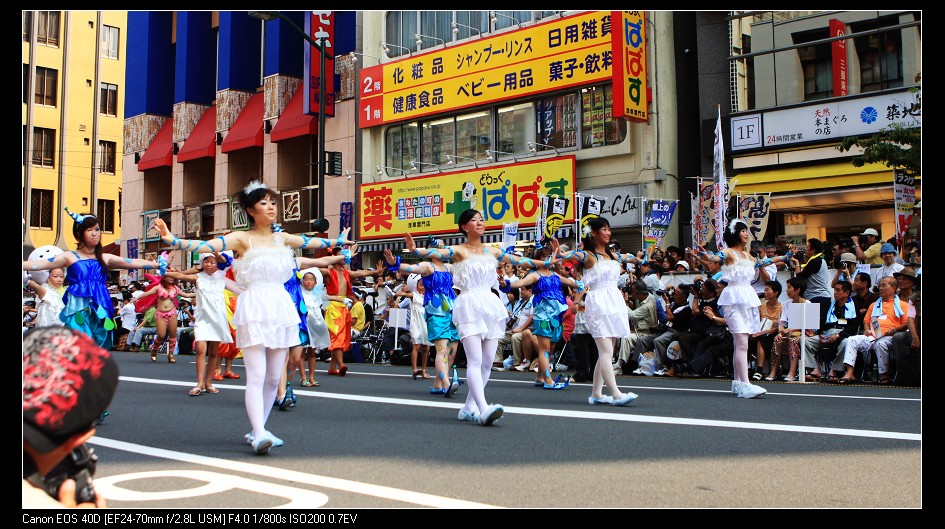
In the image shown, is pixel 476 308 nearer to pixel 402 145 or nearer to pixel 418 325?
pixel 418 325

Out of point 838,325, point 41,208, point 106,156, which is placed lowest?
point 838,325

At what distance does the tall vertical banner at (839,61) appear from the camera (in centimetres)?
2252

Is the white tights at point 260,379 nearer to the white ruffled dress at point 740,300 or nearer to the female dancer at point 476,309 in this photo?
the female dancer at point 476,309

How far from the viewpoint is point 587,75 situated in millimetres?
25797

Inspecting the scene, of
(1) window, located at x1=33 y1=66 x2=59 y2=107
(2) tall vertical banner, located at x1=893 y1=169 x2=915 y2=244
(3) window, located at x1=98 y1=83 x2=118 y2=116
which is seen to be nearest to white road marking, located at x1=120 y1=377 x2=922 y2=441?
(2) tall vertical banner, located at x1=893 y1=169 x2=915 y2=244

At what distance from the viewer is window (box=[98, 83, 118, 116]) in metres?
54.3

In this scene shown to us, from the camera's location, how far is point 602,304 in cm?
1085

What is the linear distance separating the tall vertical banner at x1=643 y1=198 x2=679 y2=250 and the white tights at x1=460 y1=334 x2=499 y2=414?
13559 mm

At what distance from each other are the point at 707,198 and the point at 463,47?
37.4ft

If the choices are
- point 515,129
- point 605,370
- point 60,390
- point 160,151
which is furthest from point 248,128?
point 60,390

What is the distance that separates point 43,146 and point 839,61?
42.9m

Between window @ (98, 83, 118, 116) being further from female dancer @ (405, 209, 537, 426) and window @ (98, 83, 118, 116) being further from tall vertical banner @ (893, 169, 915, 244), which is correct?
female dancer @ (405, 209, 537, 426)
